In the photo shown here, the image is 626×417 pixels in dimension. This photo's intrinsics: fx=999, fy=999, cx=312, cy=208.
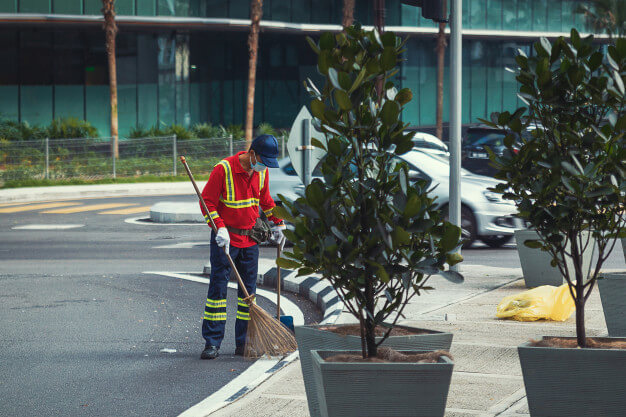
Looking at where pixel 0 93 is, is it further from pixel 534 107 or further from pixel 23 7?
pixel 534 107

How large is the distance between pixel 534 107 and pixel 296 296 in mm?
6719

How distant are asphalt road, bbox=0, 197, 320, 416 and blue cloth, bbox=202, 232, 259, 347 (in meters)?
0.23

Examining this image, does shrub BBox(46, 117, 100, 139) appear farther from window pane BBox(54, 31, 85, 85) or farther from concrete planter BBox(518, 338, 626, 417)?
concrete planter BBox(518, 338, 626, 417)

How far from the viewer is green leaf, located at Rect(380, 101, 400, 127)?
4.75m

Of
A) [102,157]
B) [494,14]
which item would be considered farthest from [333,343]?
[494,14]

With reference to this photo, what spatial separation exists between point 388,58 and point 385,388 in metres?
1.57

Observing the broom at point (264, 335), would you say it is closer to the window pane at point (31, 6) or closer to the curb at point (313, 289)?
the curb at point (313, 289)

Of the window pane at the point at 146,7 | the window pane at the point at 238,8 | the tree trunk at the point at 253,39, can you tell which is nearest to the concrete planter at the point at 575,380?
the tree trunk at the point at 253,39

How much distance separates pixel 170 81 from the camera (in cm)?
4109

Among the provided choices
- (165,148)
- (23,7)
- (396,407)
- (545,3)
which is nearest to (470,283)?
(396,407)

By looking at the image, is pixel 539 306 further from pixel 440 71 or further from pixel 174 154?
pixel 440 71

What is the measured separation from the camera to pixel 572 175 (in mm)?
5145

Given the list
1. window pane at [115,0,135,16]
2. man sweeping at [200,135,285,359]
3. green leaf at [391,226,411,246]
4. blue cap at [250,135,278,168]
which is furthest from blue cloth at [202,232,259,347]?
window pane at [115,0,135,16]

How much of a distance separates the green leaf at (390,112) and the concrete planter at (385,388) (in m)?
1.15
